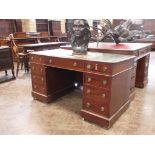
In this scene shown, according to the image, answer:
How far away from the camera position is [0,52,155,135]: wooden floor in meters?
2.00

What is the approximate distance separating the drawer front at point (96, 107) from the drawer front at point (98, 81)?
0.21 meters

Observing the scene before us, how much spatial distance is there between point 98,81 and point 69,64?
0.45 meters

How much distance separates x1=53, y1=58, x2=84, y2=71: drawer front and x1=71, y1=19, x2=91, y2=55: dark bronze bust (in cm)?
27

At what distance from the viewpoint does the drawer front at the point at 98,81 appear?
1.89m

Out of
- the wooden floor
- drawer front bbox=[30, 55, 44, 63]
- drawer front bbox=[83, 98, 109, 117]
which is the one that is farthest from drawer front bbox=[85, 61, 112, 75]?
drawer front bbox=[30, 55, 44, 63]

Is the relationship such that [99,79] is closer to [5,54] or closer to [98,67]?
[98,67]

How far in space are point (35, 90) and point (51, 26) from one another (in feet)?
19.2

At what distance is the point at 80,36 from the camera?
2.32 metres

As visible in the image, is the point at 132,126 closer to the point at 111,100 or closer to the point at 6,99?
the point at 111,100

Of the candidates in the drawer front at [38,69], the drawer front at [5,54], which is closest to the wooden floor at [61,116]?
the drawer front at [38,69]

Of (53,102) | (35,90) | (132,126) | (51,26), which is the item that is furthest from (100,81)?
(51,26)

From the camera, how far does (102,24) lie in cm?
305
